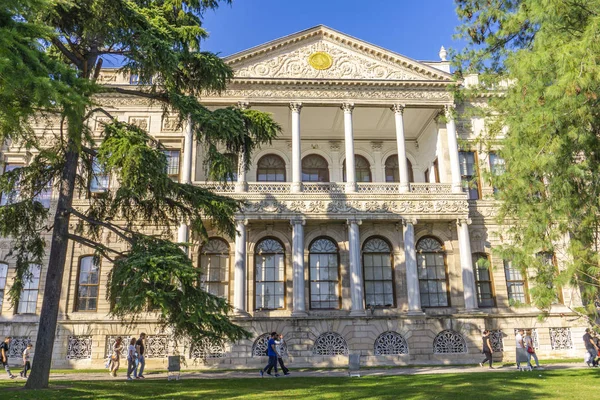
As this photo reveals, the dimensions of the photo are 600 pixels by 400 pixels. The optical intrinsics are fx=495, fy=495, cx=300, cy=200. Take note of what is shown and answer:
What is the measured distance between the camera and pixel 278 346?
1959 cm

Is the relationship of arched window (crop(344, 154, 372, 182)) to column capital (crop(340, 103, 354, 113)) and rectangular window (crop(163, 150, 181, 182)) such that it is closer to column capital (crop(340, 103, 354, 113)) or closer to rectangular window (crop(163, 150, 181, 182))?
column capital (crop(340, 103, 354, 113))

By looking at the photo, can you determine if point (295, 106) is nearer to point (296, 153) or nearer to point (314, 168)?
point (296, 153)

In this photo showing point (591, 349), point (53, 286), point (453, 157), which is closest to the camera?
point (53, 286)

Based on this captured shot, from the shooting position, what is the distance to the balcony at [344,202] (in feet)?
72.1

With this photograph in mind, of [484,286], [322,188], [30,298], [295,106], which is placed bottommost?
[30,298]

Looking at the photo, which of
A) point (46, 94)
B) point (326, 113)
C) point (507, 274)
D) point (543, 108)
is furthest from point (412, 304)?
point (46, 94)

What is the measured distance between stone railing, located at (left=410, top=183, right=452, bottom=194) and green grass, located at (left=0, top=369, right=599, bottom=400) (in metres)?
9.78

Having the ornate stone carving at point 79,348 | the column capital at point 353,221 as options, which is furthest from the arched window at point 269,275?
the ornate stone carving at point 79,348

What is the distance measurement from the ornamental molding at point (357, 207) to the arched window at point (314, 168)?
189 inches

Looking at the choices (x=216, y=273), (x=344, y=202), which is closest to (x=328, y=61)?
(x=344, y=202)

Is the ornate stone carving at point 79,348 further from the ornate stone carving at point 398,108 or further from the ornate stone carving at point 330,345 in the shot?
the ornate stone carving at point 398,108

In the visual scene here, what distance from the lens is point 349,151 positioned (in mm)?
22953

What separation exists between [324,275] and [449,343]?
613 cm

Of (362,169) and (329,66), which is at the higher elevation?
(329,66)
